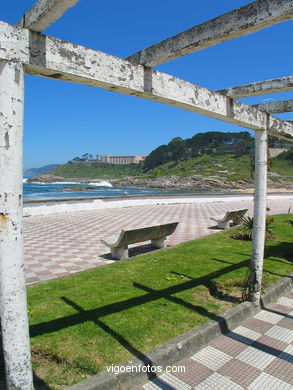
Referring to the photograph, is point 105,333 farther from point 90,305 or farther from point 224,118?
point 224,118

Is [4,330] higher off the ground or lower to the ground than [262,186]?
lower

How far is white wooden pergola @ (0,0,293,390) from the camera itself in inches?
68.5

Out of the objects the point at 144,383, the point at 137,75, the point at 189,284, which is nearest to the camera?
the point at 137,75

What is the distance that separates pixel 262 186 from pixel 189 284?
1.85 m

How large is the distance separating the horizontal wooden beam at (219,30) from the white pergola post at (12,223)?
102cm

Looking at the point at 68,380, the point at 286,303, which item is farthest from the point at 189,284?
the point at 68,380

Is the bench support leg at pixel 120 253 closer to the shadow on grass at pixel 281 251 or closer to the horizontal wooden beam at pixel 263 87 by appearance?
the shadow on grass at pixel 281 251

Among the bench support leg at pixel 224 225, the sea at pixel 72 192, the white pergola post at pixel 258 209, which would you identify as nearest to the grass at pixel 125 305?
the white pergola post at pixel 258 209

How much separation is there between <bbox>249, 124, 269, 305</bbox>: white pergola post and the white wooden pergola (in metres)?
1.68

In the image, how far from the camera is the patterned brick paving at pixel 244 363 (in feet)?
8.11

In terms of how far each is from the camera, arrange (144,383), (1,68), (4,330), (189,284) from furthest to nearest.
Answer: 1. (189,284)
2. (144,383)
3. (4,330)
4. (1,68)

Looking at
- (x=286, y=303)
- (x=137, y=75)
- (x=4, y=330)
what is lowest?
(x=286, y=303)

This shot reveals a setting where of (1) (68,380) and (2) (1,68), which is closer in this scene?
(2) (1,68)

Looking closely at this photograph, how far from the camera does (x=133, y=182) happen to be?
117 m
